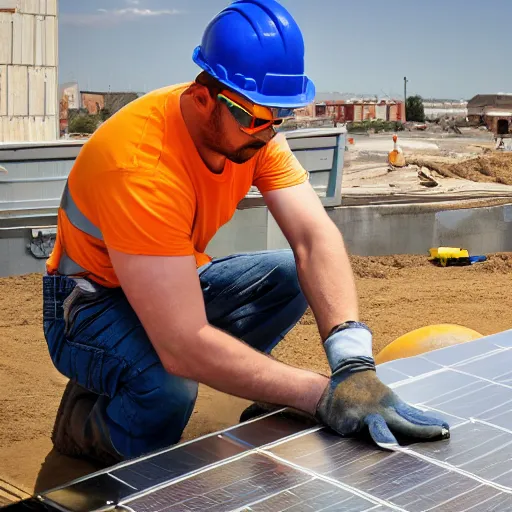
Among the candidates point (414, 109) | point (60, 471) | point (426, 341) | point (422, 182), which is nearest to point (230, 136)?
point (60, 471)

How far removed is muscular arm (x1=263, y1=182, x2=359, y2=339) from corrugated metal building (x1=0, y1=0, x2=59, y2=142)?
722 cm

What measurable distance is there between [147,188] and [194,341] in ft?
1.50

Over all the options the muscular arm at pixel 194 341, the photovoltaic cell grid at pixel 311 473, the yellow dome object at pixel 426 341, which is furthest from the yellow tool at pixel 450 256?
the muscular arm at pixel 194 341

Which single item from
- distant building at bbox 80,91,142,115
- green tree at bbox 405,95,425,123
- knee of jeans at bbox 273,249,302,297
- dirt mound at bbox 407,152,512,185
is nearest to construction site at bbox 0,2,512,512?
dirt mound at bbox 407,152,512,185

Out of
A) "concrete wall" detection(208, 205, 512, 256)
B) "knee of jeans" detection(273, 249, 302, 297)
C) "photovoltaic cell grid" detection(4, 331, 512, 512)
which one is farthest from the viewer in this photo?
"concrete wall" detection(208, 205, 512, 256)

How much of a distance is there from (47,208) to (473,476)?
574 cm

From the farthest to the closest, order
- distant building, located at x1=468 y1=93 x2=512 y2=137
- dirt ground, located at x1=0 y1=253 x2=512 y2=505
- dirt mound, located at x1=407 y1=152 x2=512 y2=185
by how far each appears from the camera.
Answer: distant building, located at x1=468 y1=93 x2=512 y2=137, dirt mound, located at x1=407 y1=152 x2=512 y2=185, dirt ground, located at x1=0 y1=253 x2=512 y2=505

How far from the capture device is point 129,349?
2643 mm

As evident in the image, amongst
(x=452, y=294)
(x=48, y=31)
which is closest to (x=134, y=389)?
(x=452, y=294)

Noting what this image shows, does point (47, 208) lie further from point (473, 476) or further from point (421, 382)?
point (473, 476)

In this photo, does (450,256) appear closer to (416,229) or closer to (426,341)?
(416,229)

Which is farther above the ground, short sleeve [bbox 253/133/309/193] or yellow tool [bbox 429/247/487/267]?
short sleeve [bbox 253/133/309/193]

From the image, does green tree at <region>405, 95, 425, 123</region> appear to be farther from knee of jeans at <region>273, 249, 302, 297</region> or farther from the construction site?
knee of jeans at <region>273, 249, 302, 297</region>

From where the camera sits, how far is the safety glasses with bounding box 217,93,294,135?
2328 millimetres
